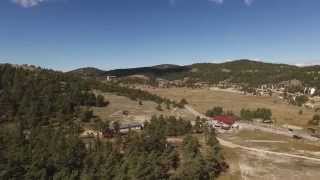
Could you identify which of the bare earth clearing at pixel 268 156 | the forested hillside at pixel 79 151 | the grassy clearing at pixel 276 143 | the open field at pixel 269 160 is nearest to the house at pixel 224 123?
the bare earth clearing at pixel 268 156

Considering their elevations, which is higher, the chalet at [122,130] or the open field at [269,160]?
the chalet at [122,130]

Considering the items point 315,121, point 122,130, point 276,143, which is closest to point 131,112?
point 122,130

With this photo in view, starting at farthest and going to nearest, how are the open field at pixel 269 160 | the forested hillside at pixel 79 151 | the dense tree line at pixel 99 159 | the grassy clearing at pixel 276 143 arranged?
the grassy clearing at pixel 276 143 < the open field at pixel 269 160 < the forested hillside at pixel 79 151 < the dense tree line at pixel 99 159

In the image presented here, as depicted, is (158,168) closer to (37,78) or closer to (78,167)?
(78,167)

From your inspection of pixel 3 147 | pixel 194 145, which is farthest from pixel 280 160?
pixel 3 147

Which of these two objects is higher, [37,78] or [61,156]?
[37,78]

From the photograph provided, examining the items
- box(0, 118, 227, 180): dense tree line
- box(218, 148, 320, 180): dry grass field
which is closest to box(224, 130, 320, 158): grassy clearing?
box(218, 148, 320, 180): dry grass field

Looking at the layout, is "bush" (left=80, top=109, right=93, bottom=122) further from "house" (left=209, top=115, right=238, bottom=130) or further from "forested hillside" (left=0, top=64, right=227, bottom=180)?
"house" (left=209, top=115, right=238, bottom=130)

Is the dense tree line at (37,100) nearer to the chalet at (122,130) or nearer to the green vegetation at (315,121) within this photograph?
the chalet at (122,130)
